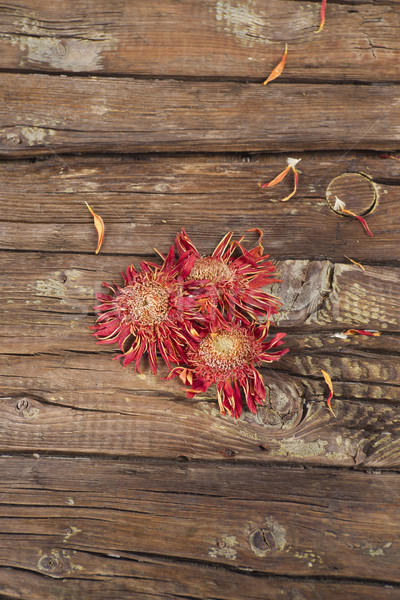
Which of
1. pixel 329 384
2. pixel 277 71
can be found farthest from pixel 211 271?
pixel 277 71

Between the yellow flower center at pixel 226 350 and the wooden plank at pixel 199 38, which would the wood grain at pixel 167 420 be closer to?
the yellow flower center at pixel 226 350

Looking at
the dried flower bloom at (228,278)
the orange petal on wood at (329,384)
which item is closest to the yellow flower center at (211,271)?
the dried flower bloom at (228,278)

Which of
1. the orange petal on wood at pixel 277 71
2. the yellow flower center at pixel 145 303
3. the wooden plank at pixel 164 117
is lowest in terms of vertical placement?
the yellow flower center at pixel 145 303

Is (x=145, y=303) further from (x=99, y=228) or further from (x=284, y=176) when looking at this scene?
(x=284, y=176)

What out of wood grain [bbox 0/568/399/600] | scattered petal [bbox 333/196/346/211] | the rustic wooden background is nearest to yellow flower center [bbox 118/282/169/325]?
the rustic wooden background

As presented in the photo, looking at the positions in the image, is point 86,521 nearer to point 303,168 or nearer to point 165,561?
point 165,561
